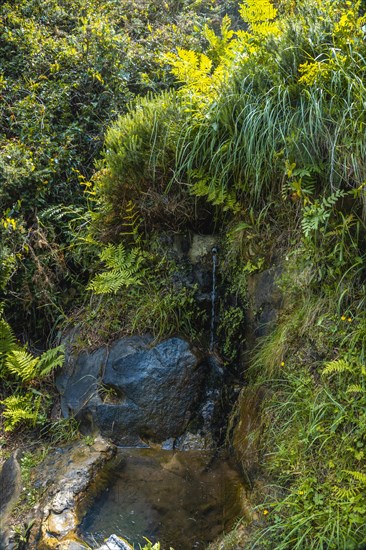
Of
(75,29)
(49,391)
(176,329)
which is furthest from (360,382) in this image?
(75,29)

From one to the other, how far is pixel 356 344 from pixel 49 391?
315 cm

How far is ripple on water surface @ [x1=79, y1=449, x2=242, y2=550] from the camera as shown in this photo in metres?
3.47

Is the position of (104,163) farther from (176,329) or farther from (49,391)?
(49,391)

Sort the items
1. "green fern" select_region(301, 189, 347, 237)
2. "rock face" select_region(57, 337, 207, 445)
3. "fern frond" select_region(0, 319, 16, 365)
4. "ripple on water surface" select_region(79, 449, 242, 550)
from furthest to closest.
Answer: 1. "fern frond" select_region(0, 319, 16, 365)
2. "rock face" select_region(57, 337, 207, 445)
3. "green fern" select_region(301, 189, 347, 237)
4. "ripple on water surface" select_region(79, 449, 242, 550)

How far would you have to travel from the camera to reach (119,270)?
495cm

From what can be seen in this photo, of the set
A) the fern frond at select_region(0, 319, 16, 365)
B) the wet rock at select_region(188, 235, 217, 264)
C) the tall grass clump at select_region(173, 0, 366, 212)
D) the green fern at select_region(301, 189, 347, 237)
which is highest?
the tall grass clump at select_region(173, 0, 366, 212)

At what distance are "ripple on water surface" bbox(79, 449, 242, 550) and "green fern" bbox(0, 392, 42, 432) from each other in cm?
102

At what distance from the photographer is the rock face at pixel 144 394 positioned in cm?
449

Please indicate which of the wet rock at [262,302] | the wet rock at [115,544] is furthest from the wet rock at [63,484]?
the wet rock at [262,302]

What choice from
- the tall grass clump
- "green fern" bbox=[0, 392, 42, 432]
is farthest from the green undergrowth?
"green fern" bbox=[0, 392, 42, 432]

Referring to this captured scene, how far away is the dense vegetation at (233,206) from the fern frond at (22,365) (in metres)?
0.02

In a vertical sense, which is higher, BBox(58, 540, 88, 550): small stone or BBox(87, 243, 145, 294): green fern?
BBox(87, 243, 145, 294): green fern

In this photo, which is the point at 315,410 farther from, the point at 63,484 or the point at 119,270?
the point at 119,270

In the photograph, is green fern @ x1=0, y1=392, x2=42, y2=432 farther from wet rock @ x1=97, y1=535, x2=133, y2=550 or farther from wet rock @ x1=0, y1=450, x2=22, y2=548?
wet rock @ x1=97, y1=535, x2=133, y2=550
